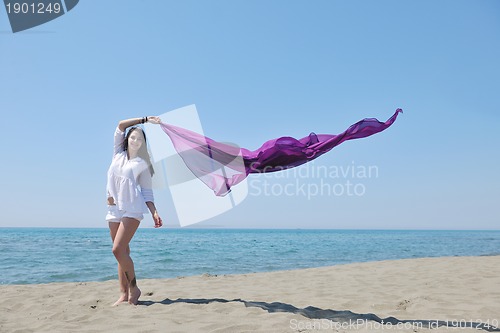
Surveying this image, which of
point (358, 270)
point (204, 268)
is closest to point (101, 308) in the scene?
point (358, 270)

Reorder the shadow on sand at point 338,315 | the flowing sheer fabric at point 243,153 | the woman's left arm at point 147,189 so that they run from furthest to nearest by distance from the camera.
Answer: the flowing sheer fabric at point 243,153 → the woman's left arm at point 147,189 → the shadow on sand at point 338,315

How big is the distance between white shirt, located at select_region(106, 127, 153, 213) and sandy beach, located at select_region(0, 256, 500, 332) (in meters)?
1.25

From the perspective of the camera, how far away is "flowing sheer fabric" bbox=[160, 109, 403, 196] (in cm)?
484

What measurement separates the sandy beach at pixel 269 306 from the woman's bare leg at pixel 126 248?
208 mm

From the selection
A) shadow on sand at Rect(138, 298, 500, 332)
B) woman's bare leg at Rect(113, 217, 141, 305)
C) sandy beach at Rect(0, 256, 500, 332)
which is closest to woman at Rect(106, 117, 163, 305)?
woman's bare leg at Rect(113, 217, 141, 305)

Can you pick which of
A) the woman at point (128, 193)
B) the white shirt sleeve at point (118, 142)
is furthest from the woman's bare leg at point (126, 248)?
the white shirt sleeve at point (118, 142)

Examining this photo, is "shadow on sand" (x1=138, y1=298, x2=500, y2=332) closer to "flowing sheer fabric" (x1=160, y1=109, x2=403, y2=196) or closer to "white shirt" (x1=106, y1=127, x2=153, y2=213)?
"white shirt" (x1=106, y1=127, x2=153, y2=213)

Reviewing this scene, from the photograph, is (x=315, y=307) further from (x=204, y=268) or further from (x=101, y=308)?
(x=204, y=268)

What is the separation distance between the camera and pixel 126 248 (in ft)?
15.2

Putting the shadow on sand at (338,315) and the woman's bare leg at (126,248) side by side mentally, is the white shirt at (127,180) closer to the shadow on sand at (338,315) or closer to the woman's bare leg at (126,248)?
the woman's bare leg at (126,248)

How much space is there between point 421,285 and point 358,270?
2475 mm

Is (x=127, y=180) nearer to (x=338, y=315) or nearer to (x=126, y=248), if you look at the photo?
(x=126, y=248)

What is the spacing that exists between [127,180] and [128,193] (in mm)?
159

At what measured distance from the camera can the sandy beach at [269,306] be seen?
149 inches
